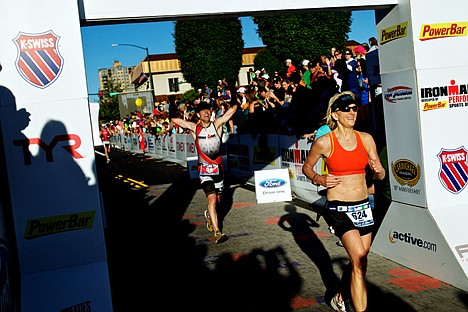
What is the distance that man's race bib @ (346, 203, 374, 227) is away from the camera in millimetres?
5059

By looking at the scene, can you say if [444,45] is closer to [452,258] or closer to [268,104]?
[452,258]

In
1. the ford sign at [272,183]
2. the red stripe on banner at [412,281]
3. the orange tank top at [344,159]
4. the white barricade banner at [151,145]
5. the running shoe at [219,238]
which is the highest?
the orange tank top at [344,159]

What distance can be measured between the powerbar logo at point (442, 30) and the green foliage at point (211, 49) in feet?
181

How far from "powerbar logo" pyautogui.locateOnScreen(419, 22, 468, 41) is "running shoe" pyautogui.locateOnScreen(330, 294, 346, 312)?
10.2ft

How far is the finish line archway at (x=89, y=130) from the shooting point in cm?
500

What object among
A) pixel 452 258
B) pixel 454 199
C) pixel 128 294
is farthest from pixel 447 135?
pixel 128 294

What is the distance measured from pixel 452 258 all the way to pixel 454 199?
807mm

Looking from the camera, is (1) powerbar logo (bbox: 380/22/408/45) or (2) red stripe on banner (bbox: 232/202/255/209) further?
(2) red stripe on banner (bbox: 232/202/255/209)

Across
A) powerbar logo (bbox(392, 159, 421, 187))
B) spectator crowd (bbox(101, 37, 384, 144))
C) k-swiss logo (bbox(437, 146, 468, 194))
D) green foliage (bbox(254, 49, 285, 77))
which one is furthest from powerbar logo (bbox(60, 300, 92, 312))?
green foliage (bbox(254, 49, 285, 77))

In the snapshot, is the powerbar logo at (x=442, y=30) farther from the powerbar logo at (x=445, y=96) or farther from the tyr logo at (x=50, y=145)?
the tyr logo at (x=50, y=145)

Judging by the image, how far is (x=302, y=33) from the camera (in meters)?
42.9

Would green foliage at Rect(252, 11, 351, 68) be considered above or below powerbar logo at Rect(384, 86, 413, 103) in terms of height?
above

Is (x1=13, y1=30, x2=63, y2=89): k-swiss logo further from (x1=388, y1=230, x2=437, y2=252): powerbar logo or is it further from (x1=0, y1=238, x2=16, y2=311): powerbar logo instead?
(x1=388, y1=230, x2=437, y2=252): powerbar logo

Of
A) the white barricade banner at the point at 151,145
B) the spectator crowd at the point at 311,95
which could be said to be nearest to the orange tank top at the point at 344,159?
the spectator crowd at the point at 311,95
